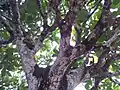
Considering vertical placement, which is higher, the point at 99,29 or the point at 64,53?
the point at 99,29

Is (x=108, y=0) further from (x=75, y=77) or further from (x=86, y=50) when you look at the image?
(x=75, y=77)

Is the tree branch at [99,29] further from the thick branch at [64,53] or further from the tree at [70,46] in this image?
the thick branch at [64,53]

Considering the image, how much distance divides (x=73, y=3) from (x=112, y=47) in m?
0.58

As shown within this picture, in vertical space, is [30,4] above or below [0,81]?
above

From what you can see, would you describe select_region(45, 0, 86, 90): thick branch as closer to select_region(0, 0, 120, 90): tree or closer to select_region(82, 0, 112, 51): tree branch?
select_region(0, 0, 120, 90): tree

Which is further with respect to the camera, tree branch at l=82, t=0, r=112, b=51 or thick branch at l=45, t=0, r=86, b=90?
tree branch at l=82, t=0, r=112, b=51

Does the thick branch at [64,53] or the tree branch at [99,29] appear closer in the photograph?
the thick branch at [64,53]

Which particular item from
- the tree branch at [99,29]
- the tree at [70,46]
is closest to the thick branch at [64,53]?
the tree at [70,46]

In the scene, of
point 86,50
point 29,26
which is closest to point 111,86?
point 29,26

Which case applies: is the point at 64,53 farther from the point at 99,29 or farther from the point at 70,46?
the point at 99,29

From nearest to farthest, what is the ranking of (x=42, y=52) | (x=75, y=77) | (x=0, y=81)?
(x=75, y=77), (x=0, y=81), (x=42, y=52)

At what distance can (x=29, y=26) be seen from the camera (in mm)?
4289

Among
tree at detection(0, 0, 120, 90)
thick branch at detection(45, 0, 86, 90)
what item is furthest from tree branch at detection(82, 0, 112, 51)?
thick branch at detection(45, 0, 86, 90)

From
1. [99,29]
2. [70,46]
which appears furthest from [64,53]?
[99,29]
